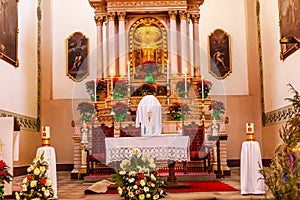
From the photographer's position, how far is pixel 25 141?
38.7 feet

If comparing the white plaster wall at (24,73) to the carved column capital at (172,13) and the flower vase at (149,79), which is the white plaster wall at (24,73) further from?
the carved column capital at (172,13)

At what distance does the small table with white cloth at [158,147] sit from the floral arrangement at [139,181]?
147cm

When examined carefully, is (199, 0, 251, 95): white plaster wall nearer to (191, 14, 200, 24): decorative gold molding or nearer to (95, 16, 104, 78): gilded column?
(191, 14, 200, 24): decorative gold molding

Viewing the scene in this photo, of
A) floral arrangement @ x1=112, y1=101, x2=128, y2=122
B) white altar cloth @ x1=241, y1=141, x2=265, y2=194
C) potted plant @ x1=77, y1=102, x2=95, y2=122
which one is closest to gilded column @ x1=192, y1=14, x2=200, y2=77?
floral arrangement @ x1=112, y1=101, x2=128, y2=122

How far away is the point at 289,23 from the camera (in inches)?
400

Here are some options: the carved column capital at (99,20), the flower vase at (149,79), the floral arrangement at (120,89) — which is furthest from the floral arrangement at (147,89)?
the carved column capital at (99,20)

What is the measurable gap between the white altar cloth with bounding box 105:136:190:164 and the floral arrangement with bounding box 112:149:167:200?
147cm

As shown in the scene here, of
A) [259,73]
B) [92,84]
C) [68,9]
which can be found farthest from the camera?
[68,9]

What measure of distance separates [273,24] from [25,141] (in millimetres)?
7490

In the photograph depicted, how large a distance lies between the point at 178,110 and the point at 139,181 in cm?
556

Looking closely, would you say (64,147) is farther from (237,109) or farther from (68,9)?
(237,109)

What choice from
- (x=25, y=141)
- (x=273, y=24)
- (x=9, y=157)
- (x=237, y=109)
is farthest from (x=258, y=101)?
(x=9, y=157)

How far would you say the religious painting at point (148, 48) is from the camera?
43.2 feet

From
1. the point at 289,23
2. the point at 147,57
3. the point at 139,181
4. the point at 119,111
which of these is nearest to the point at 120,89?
the point at 119,111
